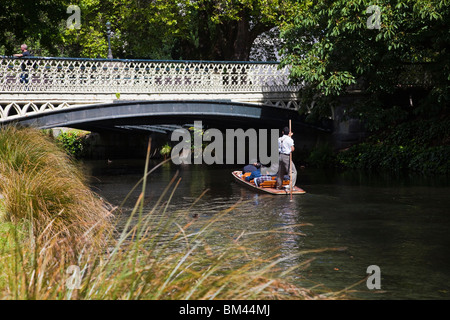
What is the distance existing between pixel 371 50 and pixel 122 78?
9.17 meters

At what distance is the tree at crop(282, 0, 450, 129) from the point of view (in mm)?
20406

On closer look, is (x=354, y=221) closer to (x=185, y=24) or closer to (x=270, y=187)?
(x=270, y=187)

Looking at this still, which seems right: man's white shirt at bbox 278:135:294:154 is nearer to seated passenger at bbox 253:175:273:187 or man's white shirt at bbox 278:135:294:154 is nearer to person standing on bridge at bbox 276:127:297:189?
person standing on bridge at bbox 276:127:297:189

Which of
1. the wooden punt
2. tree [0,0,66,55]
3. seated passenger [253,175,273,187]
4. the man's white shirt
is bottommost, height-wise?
the wooden punt

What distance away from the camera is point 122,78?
24.5 meters

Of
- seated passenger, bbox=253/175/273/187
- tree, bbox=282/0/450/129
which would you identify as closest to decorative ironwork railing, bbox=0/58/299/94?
tree, bbox=282/0/450/129

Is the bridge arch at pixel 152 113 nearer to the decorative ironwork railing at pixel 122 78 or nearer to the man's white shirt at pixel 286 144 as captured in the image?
the decorative ironwork railing at pixel 122 78

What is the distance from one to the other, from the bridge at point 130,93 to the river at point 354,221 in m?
2.79

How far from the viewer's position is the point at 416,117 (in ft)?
85.4

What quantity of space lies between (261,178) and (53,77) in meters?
9.09

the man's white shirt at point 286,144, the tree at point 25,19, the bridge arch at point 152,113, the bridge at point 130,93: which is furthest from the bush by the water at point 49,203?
the bridge arch at point 152,113

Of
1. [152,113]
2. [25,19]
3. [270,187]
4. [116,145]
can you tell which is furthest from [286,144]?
[116,145]
